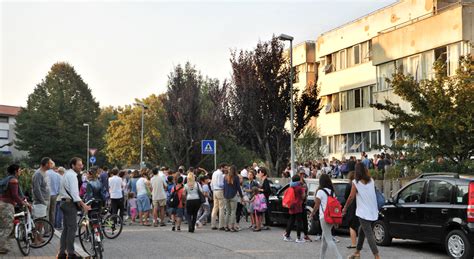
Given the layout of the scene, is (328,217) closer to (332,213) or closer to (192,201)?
(332,213)

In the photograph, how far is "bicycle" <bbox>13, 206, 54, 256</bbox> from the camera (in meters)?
12.9

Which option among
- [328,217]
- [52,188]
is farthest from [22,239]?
[328,217]

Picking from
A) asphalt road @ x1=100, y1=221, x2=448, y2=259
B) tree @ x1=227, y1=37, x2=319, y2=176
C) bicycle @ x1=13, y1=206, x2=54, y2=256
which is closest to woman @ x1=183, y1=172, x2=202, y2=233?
asphalt road @ x1=100, y1=221, x2=448, y2=259

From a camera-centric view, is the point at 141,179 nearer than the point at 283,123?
Yes

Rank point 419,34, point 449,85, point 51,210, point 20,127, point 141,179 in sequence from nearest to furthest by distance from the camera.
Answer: point 51,210, point 449,85, point 141,179, point 419,34, point 20,127

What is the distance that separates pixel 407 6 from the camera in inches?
1439

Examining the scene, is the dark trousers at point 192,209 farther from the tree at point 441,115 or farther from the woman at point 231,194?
the tree at point 441,115

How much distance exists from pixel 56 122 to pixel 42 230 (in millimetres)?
59914

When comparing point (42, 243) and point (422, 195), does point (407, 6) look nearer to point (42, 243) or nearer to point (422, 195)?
point (422, 195)

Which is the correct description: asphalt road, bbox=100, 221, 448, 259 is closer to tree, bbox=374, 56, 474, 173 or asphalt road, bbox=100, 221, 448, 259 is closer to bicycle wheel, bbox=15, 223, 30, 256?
bicycle wheel, bbox=15, 223, 30, 256

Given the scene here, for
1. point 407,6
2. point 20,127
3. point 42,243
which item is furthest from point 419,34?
point 20,127

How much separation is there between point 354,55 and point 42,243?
31164mm

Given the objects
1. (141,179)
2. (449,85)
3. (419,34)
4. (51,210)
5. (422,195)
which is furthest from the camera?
Answer: (419,34)

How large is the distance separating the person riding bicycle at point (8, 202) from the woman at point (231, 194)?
22.4ft
